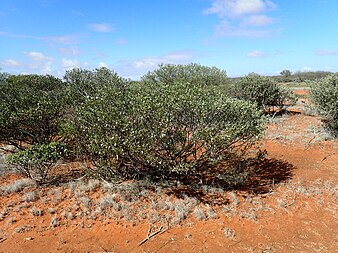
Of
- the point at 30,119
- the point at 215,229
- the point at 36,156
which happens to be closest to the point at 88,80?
the point at 30,119

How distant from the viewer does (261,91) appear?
Answer: 64.1ft

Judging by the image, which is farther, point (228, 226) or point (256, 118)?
point (256, 118)

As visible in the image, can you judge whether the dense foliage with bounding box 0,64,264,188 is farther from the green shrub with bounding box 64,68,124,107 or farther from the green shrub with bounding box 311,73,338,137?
the green shrub with bounding box 311,73,338,137

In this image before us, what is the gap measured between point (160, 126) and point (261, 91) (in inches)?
570

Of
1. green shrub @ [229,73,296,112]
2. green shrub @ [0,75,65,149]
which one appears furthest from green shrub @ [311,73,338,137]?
green shrub @ [0,75,65,149]

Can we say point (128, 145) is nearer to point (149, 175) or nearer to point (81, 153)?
point (149, 175)

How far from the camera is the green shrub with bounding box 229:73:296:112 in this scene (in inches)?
765

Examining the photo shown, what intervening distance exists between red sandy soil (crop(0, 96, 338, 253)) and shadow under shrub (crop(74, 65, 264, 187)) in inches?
52.3

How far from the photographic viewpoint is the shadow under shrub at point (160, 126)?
6.89 m

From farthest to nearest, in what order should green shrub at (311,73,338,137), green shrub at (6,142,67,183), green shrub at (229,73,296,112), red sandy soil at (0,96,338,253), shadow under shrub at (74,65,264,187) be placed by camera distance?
green shrub at (229,73,296,112)
green shrub at (311,73,338,137)
green shrub at (6,142,67,183)
shadow under shrub at (74,65,264,187)
red sandy soil at (0,96,338,253)

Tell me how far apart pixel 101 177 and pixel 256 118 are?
474 cm

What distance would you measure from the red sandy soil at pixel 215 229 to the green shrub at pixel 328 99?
6.01m

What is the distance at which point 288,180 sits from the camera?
869cm

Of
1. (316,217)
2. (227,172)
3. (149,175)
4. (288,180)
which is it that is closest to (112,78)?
(149,175)
